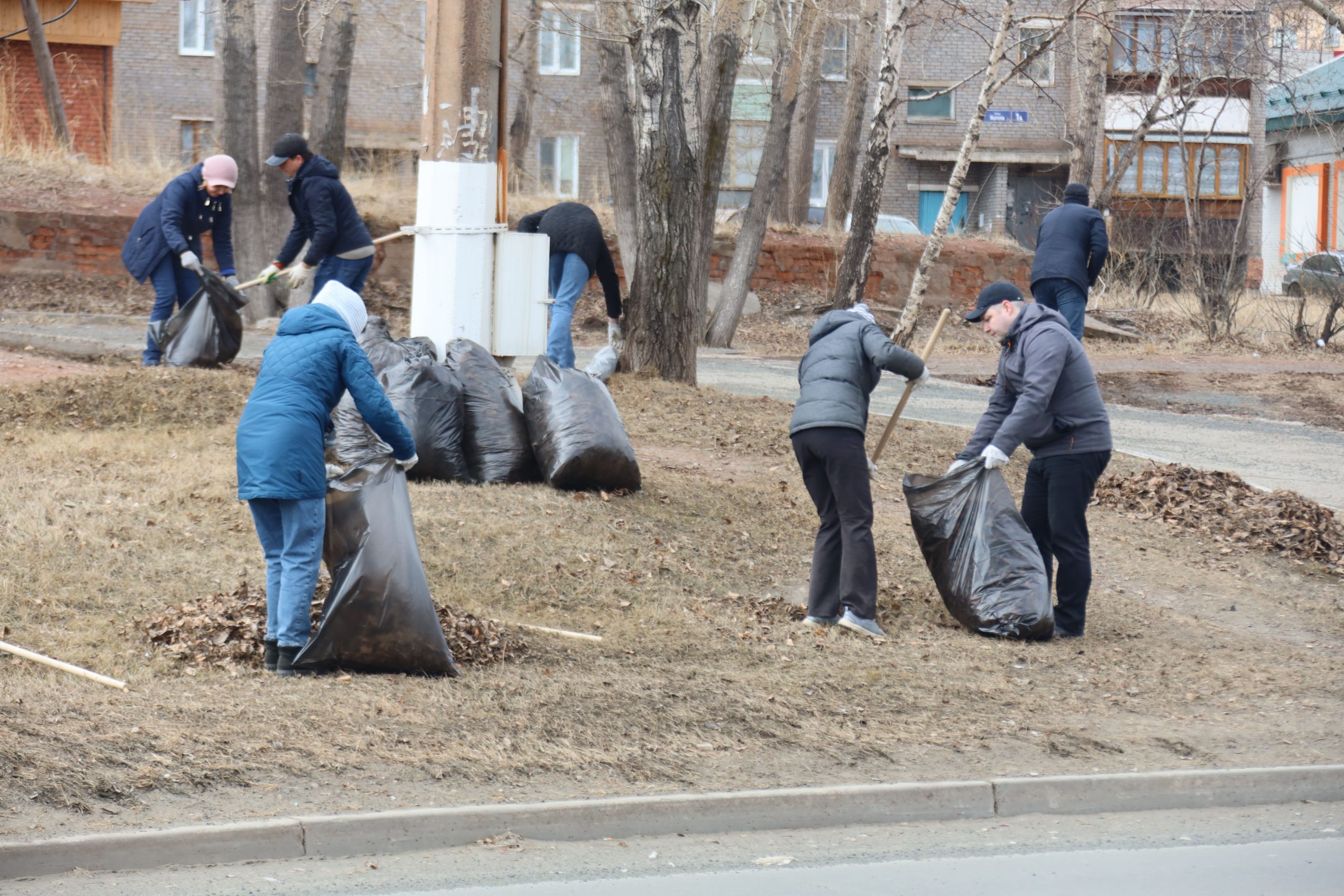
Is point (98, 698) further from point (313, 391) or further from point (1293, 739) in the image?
point (1293, 739)

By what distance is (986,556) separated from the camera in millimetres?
6750

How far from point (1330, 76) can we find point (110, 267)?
29.2 m

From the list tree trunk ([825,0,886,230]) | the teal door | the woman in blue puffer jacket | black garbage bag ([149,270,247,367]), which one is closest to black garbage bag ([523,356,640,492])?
the woman in blue puffer jacket

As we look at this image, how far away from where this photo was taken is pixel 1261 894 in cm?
401

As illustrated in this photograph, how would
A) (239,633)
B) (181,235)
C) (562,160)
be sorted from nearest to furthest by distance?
(239,633) → (181,235) → (562,160)

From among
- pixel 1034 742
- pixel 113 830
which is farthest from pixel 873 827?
pixel 113 830

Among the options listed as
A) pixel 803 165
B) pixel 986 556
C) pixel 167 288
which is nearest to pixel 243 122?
pixel 167 288

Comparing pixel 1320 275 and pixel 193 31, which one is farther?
pixel 193 31

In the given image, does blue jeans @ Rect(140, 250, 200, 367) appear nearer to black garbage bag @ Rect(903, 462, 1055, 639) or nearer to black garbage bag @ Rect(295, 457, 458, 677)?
black garbage bag @ Rect(295, 457, 458, 677)

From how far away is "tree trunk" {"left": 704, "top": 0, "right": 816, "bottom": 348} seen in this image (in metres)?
18.6

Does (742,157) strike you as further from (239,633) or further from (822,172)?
(239,633)

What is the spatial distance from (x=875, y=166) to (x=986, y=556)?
894 centimetres

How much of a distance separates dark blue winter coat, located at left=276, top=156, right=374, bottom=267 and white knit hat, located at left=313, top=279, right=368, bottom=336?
434cm

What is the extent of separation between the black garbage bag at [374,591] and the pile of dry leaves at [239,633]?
30cm
